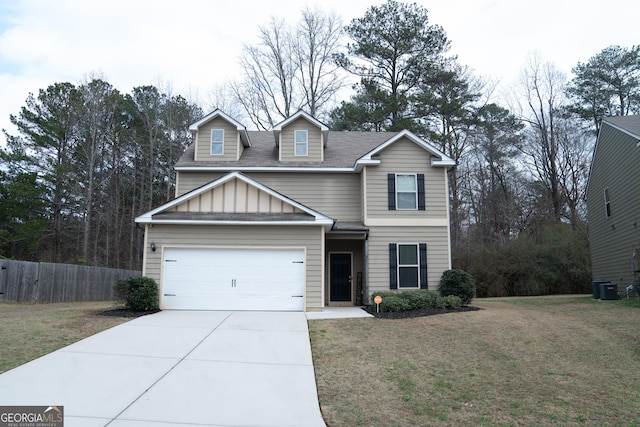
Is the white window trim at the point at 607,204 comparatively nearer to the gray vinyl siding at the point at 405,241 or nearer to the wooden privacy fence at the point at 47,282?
the gray vinyl siding at the point at 405,241

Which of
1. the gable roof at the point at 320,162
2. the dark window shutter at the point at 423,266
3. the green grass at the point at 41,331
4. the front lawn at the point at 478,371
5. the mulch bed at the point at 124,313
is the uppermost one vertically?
the gable roof at the point at 320,162

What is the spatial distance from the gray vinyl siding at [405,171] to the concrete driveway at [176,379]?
675cm

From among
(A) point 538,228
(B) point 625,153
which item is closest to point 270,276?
(B) point 625,153

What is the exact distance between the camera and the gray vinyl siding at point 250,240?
43.3ft

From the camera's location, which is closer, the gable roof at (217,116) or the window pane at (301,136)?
the gable roof at (217,116)

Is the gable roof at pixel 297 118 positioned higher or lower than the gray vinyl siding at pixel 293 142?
higher

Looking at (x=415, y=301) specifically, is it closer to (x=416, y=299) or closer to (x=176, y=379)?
(x=416, y=299)

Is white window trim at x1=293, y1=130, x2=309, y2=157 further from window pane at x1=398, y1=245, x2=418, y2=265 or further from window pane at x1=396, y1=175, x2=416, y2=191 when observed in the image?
window pane at x1=398, y1=245, x2=418, y2=265

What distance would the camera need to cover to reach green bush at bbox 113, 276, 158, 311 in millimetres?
12117

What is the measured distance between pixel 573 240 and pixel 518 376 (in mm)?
20328

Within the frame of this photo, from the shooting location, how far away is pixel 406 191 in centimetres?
1557

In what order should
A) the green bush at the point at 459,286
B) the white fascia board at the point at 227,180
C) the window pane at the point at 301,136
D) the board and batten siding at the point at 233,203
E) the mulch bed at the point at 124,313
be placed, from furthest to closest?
the window pane at the point at 301,136 → the green bush at the point at 459,286 → the board and batten siding at the point at 233,203 → the white fascia board at the point at 227,180 → the mulch bed at the point at 124,313

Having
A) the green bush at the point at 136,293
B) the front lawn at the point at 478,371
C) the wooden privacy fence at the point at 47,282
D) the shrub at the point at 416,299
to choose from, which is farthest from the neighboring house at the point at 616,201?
the wooden privacy fence at the point at 47,282

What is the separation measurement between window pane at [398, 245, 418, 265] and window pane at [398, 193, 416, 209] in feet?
4.48
